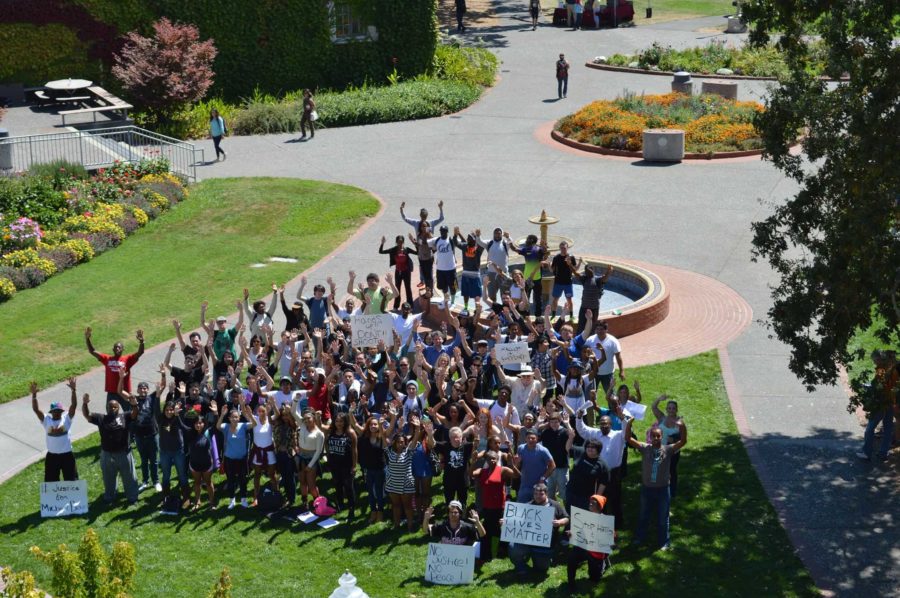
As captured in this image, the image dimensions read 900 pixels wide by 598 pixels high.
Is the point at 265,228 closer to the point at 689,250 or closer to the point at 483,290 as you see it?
the point at 483,290

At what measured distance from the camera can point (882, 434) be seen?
16.7 m


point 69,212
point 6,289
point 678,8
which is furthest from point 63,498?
point 678,8

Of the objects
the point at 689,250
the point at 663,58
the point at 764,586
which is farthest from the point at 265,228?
the point at 663,58

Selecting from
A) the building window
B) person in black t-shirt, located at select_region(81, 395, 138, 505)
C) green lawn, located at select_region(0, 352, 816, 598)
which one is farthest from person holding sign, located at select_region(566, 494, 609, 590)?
the building window

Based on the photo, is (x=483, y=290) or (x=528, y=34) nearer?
(x=483, y=290)

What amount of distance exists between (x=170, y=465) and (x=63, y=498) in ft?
4.62

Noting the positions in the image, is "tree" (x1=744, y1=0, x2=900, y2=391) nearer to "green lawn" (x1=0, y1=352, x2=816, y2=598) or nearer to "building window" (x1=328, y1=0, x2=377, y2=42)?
"green lawn" (x1=0, y1=352, x2=816, y2=598)

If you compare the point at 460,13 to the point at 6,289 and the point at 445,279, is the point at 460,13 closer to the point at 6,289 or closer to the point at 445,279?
the point at 6,289

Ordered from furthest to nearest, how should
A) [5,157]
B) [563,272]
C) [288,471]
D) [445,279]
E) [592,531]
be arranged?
[5,157] → [445,279] → [563,272] → [288,471] → [592,531]

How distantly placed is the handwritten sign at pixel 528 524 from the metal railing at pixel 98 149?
20591 mm

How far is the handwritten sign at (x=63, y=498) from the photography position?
1582 cm

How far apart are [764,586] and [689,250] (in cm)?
1367

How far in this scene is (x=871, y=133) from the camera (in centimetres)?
1320

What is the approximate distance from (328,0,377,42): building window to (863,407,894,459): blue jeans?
31.3 metres
